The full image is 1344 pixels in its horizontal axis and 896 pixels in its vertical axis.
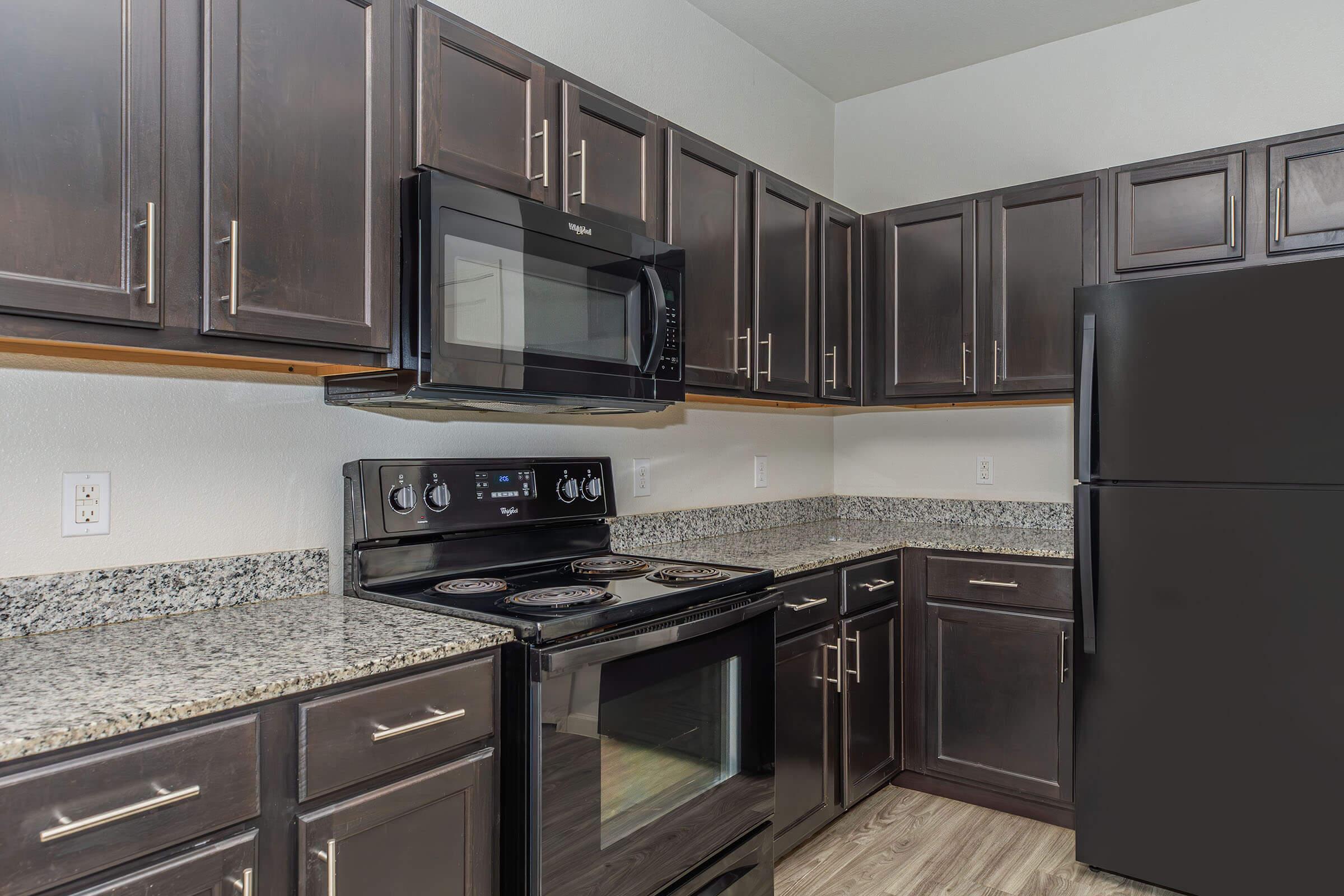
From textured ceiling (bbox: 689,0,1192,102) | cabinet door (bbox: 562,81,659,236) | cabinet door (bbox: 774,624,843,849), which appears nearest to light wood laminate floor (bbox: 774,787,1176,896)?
cabinet door (bbox: 774,624,843,849)

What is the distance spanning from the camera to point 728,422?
294 cm

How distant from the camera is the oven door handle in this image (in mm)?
1398

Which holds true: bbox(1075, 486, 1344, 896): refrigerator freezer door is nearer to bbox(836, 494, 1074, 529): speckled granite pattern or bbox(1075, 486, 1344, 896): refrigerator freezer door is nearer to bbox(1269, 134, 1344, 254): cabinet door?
bbox(836, 494, 1074, 529): speckled granite pattern

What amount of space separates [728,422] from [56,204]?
2131 millimetres

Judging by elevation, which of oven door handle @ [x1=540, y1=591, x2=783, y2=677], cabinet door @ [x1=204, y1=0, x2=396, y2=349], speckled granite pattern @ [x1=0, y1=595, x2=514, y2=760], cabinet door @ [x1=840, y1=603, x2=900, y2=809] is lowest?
cabinet door @ [x1=840, y1=603, x2=900, y2=809]

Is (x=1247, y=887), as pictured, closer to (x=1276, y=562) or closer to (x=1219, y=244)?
(x=1276, y=562)

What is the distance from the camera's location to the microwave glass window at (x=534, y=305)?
1.53 metres

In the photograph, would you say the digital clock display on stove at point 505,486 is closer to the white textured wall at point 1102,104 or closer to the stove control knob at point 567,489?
the stove control knob at point 567,489

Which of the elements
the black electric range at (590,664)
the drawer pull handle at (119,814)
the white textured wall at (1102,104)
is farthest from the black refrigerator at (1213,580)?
the drawer pull handle at (119,814)

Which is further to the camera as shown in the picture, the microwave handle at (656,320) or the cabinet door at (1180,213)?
the cabinet door at (1180,213)

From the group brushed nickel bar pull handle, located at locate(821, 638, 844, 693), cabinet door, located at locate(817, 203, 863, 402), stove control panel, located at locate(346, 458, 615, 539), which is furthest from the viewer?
cabinet door, located at locate(817, 203, 863, 402)

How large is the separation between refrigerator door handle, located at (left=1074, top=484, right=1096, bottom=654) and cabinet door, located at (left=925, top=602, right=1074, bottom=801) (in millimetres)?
291

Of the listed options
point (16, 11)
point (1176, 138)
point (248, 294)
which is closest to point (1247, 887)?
point (1176, 138)

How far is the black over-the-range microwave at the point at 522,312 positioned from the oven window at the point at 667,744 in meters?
0.65
